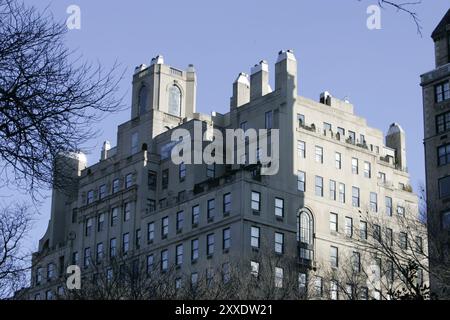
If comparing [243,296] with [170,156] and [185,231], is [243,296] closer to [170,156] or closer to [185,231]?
[185,231]

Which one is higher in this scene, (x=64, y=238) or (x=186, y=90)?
(x=186, y=90)

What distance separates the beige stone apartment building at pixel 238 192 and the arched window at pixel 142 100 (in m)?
0.13

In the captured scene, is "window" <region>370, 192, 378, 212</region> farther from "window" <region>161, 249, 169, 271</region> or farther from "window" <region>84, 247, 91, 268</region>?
"window" <region>84, 247, 91, 268</region>

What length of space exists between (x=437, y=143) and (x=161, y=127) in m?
34.5

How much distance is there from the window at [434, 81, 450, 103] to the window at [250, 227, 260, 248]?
62.1ft

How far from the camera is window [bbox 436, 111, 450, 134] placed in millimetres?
86250

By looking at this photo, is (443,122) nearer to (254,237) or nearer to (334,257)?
(254,237)

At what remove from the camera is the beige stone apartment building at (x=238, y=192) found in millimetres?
93688

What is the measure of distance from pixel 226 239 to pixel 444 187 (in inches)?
785

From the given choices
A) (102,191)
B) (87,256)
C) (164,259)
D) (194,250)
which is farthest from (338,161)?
(87,256)

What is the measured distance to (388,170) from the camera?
113 m

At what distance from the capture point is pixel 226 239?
306 feet

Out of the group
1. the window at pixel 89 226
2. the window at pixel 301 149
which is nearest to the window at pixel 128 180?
the window at pixel 89 226
